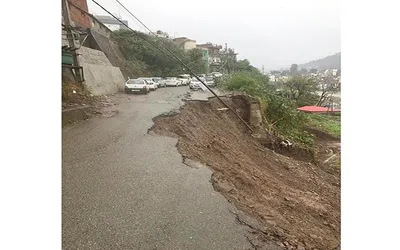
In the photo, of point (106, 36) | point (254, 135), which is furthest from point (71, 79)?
point (254, 135)

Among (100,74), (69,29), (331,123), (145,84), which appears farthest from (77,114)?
(331,123)

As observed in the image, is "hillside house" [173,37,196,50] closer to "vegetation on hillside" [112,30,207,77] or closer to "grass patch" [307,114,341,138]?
"vegetation on hillside" [112,30,207,77]

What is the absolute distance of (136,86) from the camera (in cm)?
287

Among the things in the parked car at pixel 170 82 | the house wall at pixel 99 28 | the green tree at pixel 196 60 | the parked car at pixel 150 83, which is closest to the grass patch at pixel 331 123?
the green tree at pixel 196 60

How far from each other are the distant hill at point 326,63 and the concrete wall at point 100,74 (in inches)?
70.6

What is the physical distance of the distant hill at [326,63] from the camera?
1.39 m

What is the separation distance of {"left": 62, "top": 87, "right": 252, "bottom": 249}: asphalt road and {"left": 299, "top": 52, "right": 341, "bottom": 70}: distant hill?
111 centimetres

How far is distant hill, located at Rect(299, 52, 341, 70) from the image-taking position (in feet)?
4.55

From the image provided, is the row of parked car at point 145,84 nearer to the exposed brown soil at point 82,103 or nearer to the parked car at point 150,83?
the parked car at point 150,83

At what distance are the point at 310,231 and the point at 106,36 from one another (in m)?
2.56

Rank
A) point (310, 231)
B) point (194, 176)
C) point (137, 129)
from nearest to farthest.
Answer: point (310, 231)
point (194, 176)
point (137, 129)

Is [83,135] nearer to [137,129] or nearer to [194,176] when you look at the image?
[137,129]

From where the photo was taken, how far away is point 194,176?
2191 mm

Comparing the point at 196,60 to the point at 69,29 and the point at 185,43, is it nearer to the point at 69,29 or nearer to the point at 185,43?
the point at 185,43
